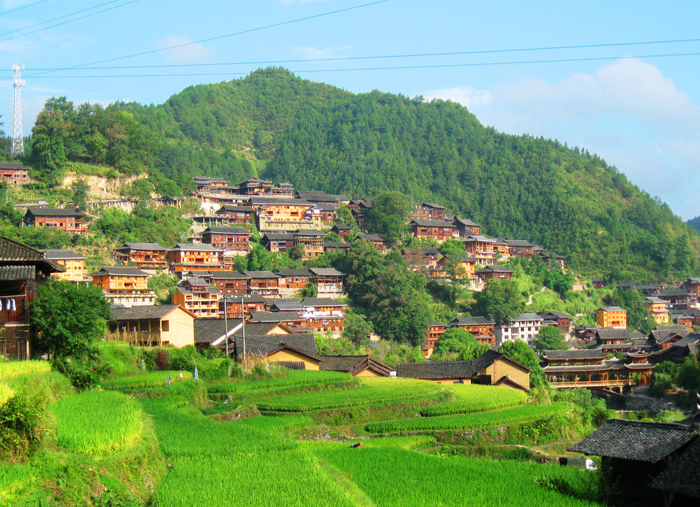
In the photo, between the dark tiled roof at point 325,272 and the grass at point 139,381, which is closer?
the grass at point 139,381

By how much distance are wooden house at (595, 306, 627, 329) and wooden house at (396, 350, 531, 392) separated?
103 ft

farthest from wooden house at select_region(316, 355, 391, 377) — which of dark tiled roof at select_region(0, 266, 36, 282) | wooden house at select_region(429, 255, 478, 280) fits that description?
wooden house at select_region(429, 255, 478, 280)

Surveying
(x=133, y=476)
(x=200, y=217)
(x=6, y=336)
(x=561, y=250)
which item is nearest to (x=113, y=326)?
(x=6, y=336)

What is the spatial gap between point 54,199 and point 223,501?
46.1 m

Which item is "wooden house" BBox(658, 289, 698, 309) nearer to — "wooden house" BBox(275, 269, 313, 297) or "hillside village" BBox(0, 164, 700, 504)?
"hillside village" BBox(0, 164, 700, 504)

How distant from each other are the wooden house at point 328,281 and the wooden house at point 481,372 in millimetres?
20865

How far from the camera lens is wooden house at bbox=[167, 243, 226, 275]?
48091 millimetres

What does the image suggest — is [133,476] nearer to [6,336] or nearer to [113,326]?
[6,336]

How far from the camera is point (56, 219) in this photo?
150 feet

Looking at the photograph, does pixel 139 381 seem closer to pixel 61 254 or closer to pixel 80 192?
pixel 61 254

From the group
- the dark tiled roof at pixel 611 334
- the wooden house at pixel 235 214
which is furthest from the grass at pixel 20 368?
the wooden house at pixel 235 214

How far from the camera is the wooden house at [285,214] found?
194ft

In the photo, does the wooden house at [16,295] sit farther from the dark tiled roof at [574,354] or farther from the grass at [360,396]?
the dark tiled roof at [574,354]

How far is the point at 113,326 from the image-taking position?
26.1 m
